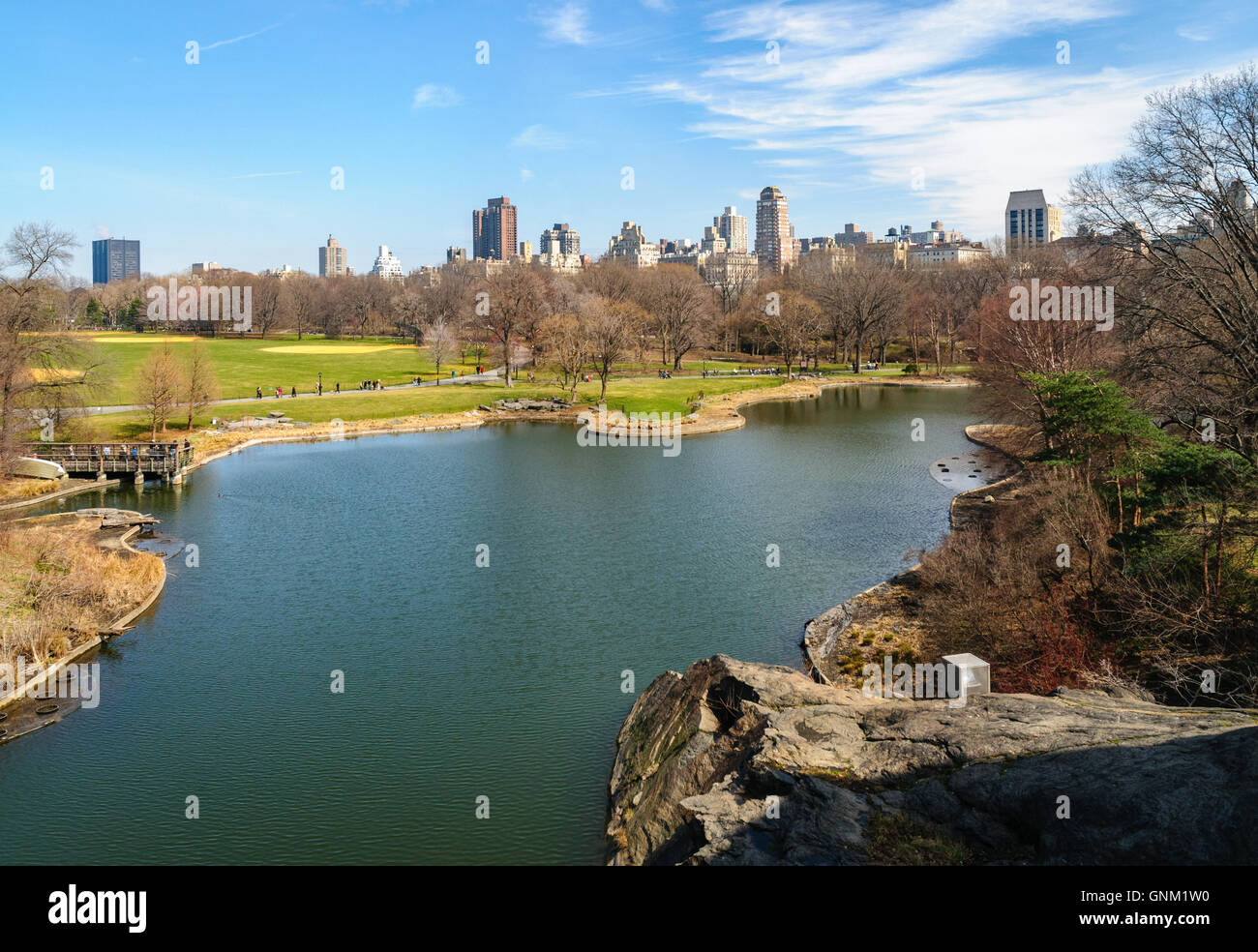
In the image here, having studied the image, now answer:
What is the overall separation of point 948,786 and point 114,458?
1713 inches

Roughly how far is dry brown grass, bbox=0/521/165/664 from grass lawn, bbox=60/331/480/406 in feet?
120

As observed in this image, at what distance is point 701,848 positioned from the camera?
11.2m

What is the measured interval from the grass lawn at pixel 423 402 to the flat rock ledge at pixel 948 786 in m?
46.5

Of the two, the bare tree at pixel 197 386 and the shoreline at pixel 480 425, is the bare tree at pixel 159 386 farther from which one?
the shoreline at pixel 480 425

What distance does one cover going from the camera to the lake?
15680mm

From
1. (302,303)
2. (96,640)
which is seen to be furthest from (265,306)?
(96,640)

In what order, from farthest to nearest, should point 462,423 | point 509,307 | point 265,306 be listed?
point 265,306 → point 509,307 → point 462,423

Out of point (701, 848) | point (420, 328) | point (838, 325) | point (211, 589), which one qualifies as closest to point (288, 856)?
point (701, 848)

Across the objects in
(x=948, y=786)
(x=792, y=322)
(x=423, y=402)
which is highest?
(x=792, y=322)

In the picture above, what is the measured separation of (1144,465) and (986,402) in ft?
90.4

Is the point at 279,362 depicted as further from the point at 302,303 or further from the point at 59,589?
the point at 59,589

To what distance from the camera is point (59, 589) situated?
24562 mm

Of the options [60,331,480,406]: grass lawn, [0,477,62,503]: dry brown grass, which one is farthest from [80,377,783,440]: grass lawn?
[0,477,62,503]: dry brown grass
